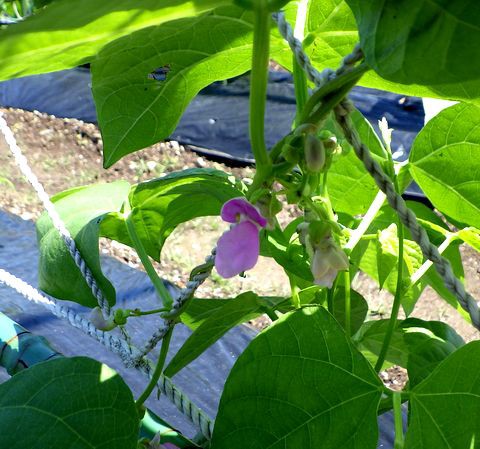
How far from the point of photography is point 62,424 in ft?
1.69

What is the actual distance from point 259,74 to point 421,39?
8 cm

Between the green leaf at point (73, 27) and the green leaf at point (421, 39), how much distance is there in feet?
0.23

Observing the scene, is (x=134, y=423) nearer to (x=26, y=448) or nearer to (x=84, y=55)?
(x=26, y=448)

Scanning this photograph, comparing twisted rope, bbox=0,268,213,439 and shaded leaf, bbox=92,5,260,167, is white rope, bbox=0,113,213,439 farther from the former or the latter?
shaded leaf, bbox=92,5,260,167

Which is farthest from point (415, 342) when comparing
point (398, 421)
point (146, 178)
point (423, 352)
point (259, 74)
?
point (146, 178)

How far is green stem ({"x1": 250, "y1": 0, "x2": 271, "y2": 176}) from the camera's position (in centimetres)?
34

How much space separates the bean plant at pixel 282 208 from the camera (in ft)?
1.10

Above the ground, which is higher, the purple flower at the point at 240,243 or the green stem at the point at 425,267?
the purple flower at the point at 240,243

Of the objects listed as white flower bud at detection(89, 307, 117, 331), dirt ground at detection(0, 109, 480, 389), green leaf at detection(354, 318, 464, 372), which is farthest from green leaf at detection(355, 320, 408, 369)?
dirt ground at detection(0, 109, 480, 389)

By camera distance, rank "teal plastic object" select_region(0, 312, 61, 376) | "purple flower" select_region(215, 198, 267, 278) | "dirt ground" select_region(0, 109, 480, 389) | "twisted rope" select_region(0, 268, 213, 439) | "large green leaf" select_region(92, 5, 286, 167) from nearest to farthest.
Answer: "purple flower" select_region(215, 198, 267, 278), "large green leaf" select_region(92, 5, 286, 167), "twisted rope" select_region(0, 268, 213, 439), "teal plastic object" select_region(0, 312, 61, 376), "dirt ground" select_region(0, 109, 480, 389)

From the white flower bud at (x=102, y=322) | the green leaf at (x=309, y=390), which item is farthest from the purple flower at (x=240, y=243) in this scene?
the white flower bud at (x=102, y=322)


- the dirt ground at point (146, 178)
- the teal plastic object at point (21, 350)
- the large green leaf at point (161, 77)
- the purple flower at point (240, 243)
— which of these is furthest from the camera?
the dirt ground at point (146, 178)

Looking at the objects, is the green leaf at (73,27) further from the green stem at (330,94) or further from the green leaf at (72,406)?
the green leaf at (72,406)

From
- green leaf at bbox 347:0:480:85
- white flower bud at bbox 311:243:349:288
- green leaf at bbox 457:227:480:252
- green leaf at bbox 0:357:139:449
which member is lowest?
green leaf at bbox 457:227:480:252
